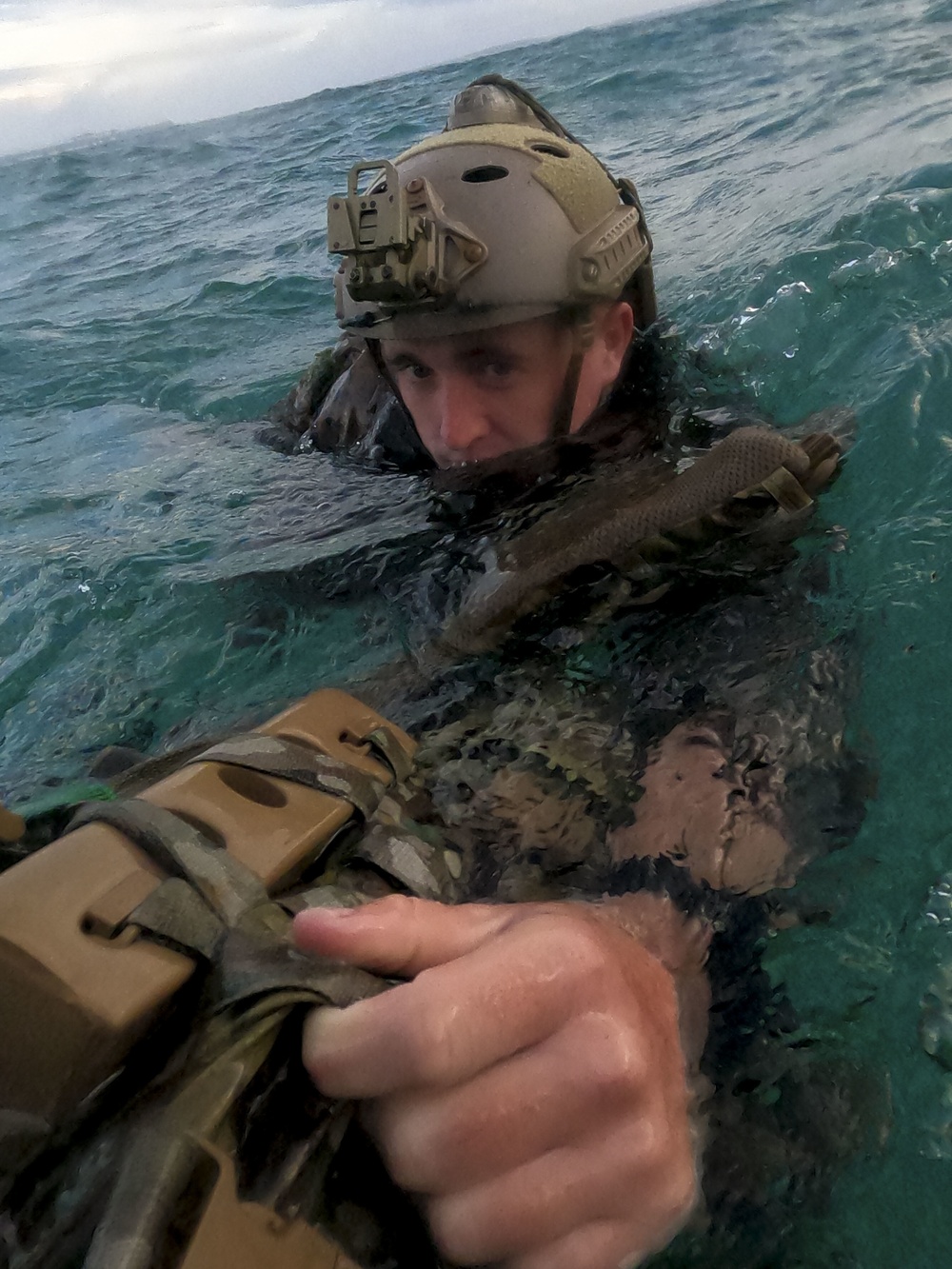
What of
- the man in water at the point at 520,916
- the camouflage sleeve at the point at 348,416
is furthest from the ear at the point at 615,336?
the camouflage sleeve at the point at 348,416

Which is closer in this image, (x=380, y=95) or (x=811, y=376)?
(x=811, y=376)

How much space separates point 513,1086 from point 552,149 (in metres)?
2.72

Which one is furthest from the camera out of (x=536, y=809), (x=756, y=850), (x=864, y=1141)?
Answer: (x=536, y=809)

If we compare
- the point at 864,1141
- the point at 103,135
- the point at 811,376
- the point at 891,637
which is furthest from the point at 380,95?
the point at 864,1141

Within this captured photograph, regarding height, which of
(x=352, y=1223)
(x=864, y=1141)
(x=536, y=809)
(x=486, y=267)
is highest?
(x=486, y=267)

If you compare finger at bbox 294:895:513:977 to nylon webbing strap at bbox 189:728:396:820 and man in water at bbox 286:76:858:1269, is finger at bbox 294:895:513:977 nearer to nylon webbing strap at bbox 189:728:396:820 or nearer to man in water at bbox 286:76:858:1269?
man in water at bbox 286:76:858:1269

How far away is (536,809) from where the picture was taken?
6.40 feet

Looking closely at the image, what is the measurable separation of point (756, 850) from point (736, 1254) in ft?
2.29

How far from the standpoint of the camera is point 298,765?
145 centimetres

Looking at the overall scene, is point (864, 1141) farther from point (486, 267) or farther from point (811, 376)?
point (811, 376)

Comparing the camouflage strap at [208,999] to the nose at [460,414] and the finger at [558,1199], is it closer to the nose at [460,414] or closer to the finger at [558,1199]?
the finger at [558,1199]

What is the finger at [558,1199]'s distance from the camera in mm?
995

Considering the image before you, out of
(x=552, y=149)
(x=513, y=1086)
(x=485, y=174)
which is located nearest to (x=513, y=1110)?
(x=513, y=1086)

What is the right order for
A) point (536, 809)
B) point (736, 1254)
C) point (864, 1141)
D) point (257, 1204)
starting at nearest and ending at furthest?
point (257, 1204), point (736, 1254), point (864, 1141), point (536, 809)
